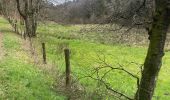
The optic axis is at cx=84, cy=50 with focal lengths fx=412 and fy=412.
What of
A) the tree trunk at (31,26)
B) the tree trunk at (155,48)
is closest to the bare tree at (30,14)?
the tree trunk at (31,26)

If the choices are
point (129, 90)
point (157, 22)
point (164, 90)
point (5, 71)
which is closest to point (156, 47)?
point (157, 22)

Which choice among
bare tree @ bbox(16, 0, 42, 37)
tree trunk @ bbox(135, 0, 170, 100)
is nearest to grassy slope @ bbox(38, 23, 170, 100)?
bare tree @ bbox(16, 0, 42, 37)

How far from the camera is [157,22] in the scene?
26.4ft

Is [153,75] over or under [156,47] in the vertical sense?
under

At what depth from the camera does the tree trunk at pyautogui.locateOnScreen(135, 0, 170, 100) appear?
7938 mm

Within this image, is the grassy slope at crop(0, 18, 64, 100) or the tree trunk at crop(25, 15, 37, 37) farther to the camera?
the tree trunk at crop(25, 15, 37, 37)

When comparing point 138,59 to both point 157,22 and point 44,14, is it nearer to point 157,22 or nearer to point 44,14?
point 44,14

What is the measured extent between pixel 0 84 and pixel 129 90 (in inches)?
515

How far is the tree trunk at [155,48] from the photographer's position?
7938 millimetres

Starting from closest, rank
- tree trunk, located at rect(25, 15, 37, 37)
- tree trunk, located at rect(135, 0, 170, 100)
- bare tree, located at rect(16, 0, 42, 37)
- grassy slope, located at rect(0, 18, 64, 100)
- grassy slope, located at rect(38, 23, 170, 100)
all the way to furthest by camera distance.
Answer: tree trunk, located at rect(135, 0, 170, 100) < grassy slope, located at rect(0, 18, 64, 100) < grassy slope, located at rect(38, 23, 170, 100) < tree trunk, located at rect(25, 15, 37, 37) < bare tree, located at rect(16, 0, 42, 37)

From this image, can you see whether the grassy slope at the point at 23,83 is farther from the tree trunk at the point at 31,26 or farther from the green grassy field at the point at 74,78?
the tree trunk at the point at 31,26

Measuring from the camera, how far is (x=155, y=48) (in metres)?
8.13

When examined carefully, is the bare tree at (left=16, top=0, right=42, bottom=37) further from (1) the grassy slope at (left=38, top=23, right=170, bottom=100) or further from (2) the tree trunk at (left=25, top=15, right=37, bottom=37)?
(1) the grassy slope at (left=38, top=23, right=170, bottom=100)

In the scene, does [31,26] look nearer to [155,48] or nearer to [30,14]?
[30,14]
